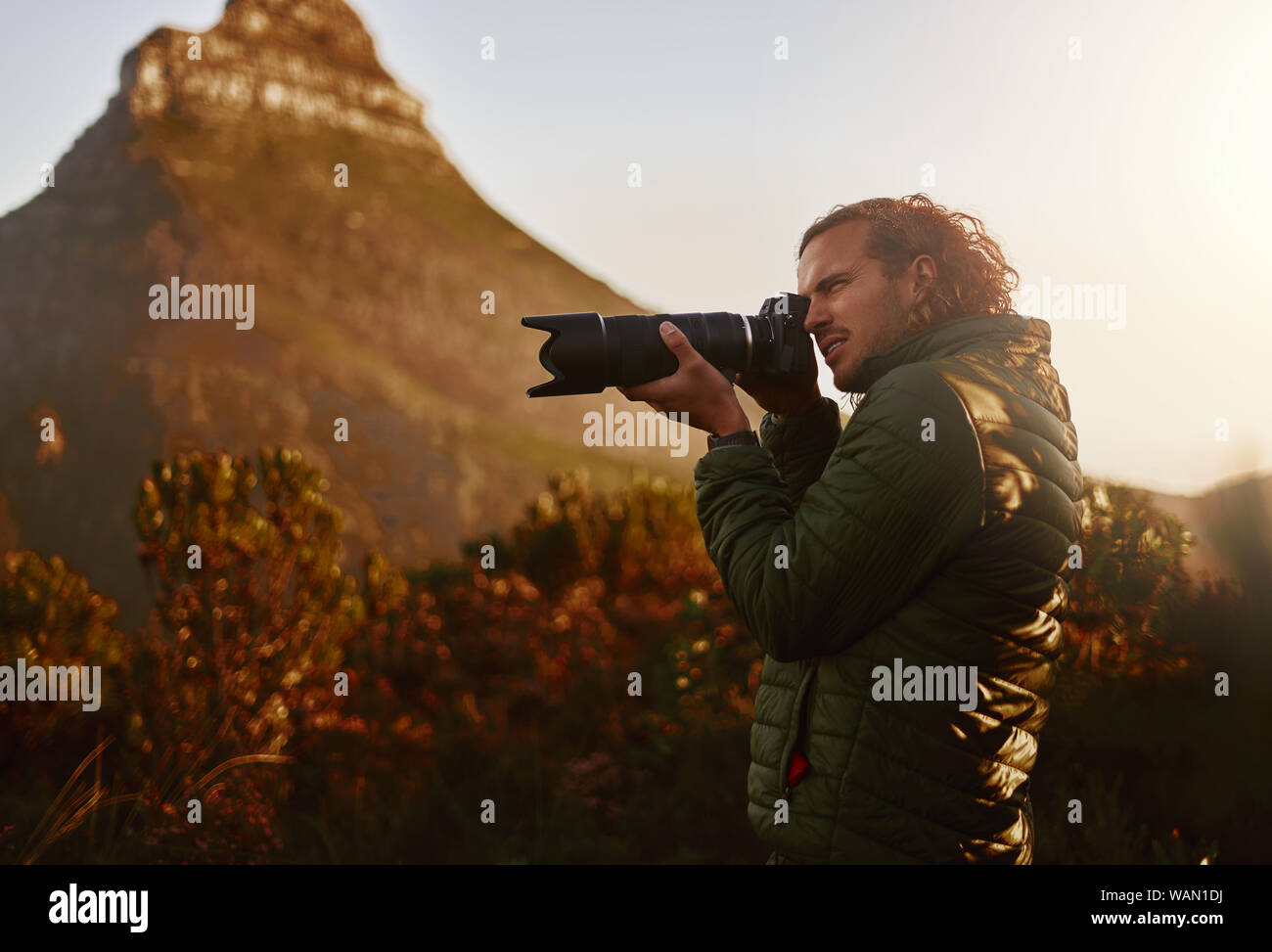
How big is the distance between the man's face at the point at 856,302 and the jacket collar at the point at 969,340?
9cm

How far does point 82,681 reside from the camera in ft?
21.0

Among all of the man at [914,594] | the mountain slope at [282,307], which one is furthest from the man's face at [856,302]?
the mountain slope at [282,307]

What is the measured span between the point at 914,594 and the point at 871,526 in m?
0.17

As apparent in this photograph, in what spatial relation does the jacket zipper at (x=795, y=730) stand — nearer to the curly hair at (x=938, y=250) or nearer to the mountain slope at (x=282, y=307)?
the curly hair at (x=938, y=250)

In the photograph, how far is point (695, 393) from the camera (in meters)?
2.02

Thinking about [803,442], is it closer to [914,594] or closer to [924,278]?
[924,278]

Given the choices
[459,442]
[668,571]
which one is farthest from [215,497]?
[459,442]

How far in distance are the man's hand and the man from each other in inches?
0.8

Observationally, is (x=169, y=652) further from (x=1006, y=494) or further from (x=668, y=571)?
(x=1006, y=494)

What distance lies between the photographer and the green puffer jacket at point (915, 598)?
5.41ft

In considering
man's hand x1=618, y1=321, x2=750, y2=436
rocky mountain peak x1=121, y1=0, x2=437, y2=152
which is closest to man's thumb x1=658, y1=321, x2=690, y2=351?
man's hand x1=618, y1=321, x2=750, y2=436

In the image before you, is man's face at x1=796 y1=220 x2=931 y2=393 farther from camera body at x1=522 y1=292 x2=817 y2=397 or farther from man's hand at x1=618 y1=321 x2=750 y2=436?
man's hand at x1=618 y1=321 x2=750 y2=436

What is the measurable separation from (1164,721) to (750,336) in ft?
13.5

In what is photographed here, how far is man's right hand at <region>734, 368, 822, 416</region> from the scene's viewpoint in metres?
2.34
